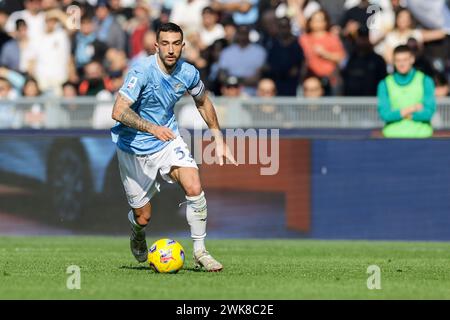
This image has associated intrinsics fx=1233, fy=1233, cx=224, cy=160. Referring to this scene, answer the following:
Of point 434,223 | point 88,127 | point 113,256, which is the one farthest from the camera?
point 88,127

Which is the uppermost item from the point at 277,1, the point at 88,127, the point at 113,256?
the point at 277,1

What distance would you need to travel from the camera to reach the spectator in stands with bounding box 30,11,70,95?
22312 mm

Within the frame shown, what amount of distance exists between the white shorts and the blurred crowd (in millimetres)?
7439

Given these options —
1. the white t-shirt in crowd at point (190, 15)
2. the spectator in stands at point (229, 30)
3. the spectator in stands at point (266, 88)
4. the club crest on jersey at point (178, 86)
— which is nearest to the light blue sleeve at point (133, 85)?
the club crest on jersey at point (178, 86)

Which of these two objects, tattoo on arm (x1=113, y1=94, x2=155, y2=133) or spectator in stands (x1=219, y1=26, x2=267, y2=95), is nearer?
tattoo on arm (x1=113, y1=94, x2=155, y2=133)

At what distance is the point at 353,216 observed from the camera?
60.0 ft

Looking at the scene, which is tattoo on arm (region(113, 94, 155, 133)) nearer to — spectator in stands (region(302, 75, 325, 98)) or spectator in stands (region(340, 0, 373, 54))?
spectator in stands (region(302, 75, 325, 98))

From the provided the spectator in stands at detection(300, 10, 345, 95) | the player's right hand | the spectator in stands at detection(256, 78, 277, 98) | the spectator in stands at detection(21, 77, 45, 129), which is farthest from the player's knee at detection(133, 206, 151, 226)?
the spectator in stands at detection(300, 10, 345, 95)

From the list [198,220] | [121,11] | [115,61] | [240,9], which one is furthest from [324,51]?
[198,220]
